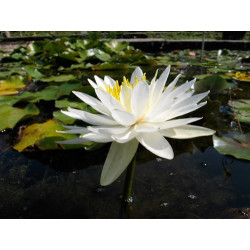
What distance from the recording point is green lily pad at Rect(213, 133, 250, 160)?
50.5 inches

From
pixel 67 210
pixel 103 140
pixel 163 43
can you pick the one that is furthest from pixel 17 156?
pixel 163 43

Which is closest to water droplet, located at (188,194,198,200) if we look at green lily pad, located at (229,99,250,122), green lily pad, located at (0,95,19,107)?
green lily pad, located at (229,99,250,122)

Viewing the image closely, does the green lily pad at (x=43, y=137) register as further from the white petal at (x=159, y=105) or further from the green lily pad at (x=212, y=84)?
the green lily pad at (x=212, y=84)

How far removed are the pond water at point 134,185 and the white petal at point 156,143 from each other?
36 centimetres

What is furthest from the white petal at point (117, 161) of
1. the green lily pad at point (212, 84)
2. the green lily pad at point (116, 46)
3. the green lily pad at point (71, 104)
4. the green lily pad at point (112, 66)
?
the green lily pad at point (116, 46)

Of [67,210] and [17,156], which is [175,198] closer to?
[67,210]

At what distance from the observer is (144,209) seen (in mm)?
1048

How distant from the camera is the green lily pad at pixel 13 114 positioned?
1.69 metres

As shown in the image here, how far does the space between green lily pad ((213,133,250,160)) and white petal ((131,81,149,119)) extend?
674 millimetres

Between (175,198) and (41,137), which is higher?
(41,137)

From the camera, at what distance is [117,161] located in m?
0.90

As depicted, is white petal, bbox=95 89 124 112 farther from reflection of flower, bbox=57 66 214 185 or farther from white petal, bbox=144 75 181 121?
white petal, bbox=144 75 181 121

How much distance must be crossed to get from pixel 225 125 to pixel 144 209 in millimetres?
1096

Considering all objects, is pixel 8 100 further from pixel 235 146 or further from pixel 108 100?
pixel 235 146
